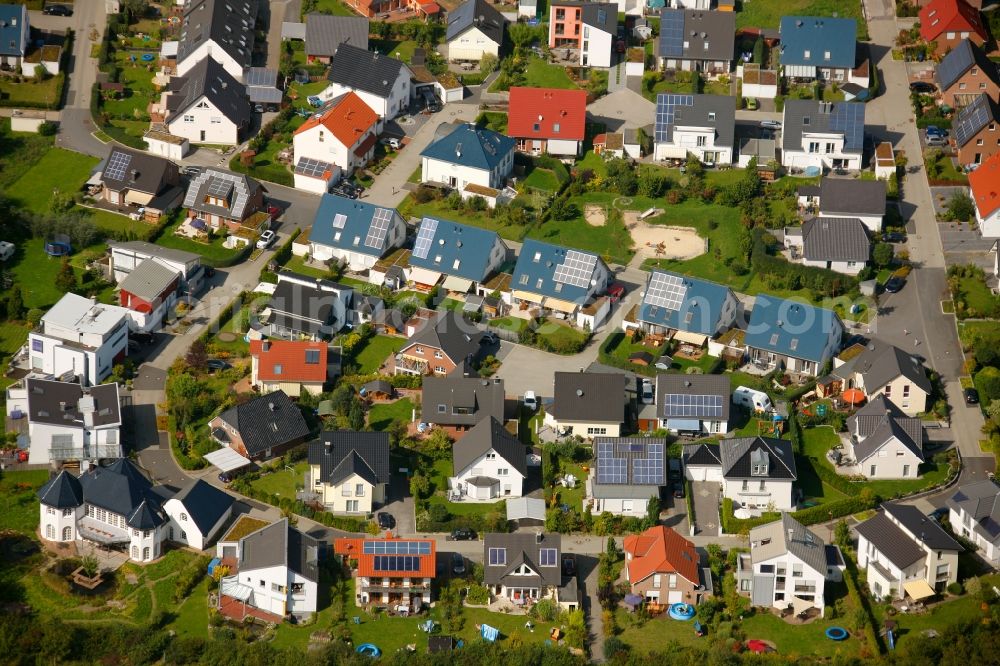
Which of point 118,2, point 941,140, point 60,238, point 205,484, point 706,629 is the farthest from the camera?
point 118,2

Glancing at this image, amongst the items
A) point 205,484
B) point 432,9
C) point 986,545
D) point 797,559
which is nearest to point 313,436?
point 205,484

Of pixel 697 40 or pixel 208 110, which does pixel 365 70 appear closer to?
pixel 208 110

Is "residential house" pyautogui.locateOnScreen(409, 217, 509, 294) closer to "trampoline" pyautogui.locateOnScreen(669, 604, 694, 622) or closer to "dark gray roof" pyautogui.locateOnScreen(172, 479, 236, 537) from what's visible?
"dark gray roof" pyautogui.locateOnScreen(172, 479, 236, 537)

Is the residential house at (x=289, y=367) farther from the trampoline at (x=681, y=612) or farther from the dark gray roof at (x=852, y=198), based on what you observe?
the dark gray roof at (x=852, y=198)

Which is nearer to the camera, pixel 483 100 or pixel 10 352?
pixel 10 352

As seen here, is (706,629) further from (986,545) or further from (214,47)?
(214,47)

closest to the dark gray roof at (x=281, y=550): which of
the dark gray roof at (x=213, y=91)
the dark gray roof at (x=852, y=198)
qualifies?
the dark gray roof at (x=213, y=91)

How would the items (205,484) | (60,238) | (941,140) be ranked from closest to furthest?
(205,484), (60,238), (941,140)
